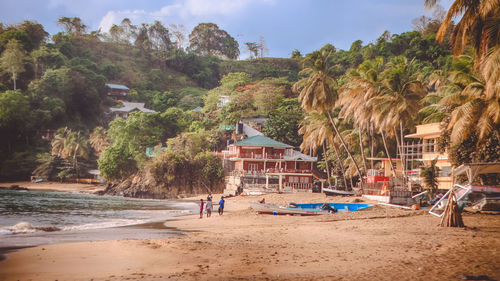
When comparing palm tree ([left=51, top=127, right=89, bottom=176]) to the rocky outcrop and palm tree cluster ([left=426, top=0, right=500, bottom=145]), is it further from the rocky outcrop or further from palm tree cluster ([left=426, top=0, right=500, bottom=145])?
palm tree cluster ([left=426, top=0, right=500, bottom=145])

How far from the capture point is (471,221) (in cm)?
1472

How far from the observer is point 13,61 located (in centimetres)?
7256

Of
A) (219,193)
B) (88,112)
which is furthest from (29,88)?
(219,193)

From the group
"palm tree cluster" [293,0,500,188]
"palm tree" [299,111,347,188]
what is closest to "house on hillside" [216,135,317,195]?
"palm tree" [299,111,347,188]

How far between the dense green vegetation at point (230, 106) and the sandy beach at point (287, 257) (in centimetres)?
665

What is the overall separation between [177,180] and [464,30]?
44.7 metres

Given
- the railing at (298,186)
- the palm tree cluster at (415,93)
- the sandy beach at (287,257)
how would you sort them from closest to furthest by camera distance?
the sandy beach at (287,257), the palm tree cluster at (415,93), the railing at (298,186)

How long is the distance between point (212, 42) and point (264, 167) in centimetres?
9931

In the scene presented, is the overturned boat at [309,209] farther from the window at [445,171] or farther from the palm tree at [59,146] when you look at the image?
the palm tree at [59,146]

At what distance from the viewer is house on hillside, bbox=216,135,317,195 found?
4631cm

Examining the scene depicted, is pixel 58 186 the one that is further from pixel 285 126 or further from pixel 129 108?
pixel 285 126

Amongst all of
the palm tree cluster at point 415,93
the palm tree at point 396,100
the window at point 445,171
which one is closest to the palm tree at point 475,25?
the palm tree cluster at point 415,93

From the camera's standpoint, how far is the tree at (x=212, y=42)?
140m

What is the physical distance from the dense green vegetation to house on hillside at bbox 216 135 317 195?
9.37 feet
